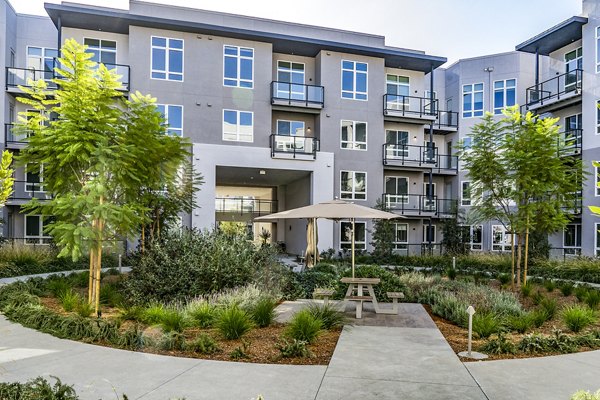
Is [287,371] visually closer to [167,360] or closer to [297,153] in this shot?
[167,360]

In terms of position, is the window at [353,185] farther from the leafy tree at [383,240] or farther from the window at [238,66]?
the window at [238,66]

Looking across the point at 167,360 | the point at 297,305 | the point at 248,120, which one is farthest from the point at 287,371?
the point at 248,120

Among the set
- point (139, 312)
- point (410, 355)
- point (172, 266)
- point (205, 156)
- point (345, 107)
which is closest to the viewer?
point (410, 355)

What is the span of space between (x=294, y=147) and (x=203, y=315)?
16242mm

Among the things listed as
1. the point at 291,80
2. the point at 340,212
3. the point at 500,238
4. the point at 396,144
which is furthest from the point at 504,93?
the point at 340,212

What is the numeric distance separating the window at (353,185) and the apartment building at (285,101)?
59 millimetres

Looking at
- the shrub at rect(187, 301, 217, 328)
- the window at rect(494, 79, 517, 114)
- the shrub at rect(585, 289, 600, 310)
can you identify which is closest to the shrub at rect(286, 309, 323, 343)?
the shrub at rect(187, 301, 217, 328)

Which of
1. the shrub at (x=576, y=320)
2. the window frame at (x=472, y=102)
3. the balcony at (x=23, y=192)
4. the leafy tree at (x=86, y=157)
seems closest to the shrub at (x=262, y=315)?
the leafy tree at (x=86, y=157)

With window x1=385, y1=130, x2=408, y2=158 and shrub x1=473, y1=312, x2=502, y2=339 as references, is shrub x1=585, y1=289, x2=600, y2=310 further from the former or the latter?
window x1=385, y1=130, x2=408, y2=158

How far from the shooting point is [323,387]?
197 inches

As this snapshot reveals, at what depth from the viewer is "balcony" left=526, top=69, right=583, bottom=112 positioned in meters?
22.7

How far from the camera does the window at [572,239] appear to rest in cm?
2312

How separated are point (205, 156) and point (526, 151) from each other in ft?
47.8

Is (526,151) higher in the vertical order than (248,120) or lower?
lower
